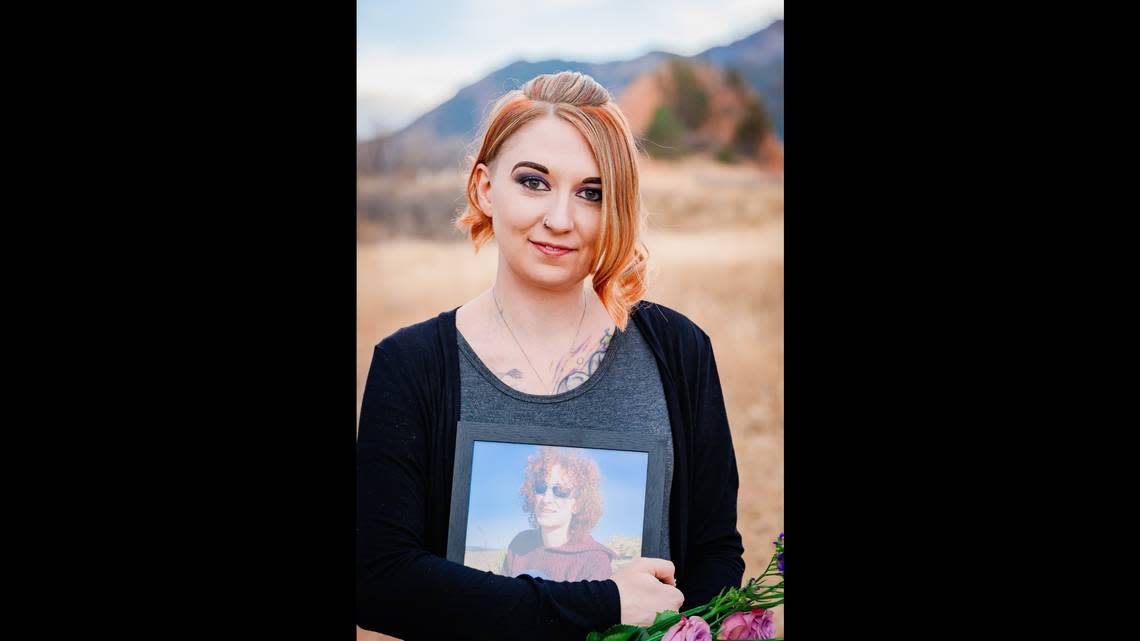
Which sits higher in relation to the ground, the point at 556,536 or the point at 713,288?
the point at 713,288

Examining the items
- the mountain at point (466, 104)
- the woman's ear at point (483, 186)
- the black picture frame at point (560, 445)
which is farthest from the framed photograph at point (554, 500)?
the mountain at point (466, 104)

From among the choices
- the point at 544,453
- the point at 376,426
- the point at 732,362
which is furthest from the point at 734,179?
the point at 376,426

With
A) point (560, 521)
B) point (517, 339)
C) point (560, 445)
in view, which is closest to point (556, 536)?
point (560, 521)

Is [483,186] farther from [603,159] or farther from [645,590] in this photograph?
[645,590]

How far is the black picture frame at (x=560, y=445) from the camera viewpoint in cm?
405

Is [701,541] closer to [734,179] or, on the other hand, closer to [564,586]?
[564,586]

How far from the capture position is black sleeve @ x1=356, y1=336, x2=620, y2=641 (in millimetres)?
3930

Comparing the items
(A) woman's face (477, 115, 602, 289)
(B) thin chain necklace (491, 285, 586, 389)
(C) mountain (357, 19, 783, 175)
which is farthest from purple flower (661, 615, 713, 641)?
(C) mountain (357, 19, 783, 175)

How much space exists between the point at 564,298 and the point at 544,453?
483 mm

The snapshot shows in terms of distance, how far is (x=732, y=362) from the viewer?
171 inches

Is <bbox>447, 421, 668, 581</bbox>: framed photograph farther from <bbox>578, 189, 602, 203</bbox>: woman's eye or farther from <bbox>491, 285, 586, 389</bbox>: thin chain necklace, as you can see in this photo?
<bbox>578, 189, 602, 203</bbox>: woman's eye

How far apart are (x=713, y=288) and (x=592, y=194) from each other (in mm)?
544

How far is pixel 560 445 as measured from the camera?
13.5 feet

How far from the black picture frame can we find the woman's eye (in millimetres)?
699
